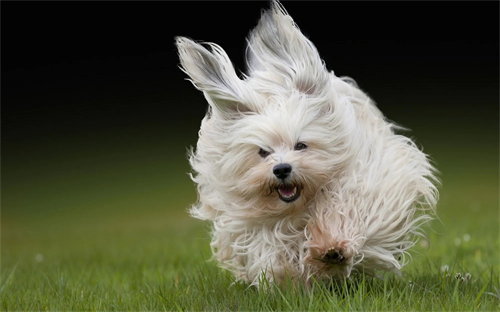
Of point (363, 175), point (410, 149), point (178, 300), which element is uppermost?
point (410, 149)

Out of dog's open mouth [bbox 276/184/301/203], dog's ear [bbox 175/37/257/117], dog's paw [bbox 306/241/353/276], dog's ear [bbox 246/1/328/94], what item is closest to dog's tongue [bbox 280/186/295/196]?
dog's open mouth [bbox 276/184/301/203]

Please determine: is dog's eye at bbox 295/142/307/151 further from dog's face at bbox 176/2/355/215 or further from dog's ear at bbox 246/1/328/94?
dog's ear at bbox 246/1/328/94

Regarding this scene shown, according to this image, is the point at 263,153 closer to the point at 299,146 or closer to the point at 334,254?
the point at 299,146

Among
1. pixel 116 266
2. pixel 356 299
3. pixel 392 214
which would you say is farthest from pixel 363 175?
pixel 116 266

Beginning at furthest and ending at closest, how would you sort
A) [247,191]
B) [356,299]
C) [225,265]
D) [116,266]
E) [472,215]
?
[472,215], [116,266], [225,265], [247,191], [356,299]

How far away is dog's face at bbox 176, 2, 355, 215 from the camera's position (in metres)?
3.80

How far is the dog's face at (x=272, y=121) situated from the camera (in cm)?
380

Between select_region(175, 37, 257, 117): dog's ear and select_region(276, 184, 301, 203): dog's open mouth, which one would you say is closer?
select_region(276, 184, 301, 203): dog's open mouth

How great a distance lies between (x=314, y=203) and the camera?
3928 millimetres

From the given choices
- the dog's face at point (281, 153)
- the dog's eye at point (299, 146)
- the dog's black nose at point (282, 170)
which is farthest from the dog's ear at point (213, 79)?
the dog's black nose at point (282, 170)

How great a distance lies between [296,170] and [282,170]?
0.09m

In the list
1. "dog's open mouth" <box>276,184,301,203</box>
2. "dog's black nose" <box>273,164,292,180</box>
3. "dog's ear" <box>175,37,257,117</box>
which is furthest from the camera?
"dog's ear" <box>175,37,257,117</box>

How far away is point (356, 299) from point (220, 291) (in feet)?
3.17

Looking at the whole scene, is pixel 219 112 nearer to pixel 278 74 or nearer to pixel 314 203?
pixel 278 74
